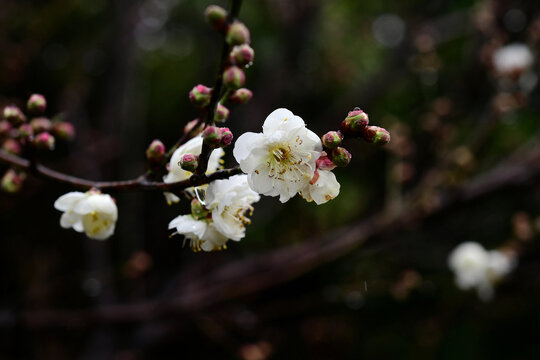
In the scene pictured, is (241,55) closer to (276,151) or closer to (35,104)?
(276,151)

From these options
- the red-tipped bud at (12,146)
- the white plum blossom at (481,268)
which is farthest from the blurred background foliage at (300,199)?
the red-tipped bud at (12,146)

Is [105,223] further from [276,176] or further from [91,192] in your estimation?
[276,176]

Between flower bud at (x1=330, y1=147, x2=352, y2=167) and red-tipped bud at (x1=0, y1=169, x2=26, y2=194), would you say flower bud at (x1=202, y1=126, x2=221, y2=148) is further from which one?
red-tipped bud at (x1=0, y1=169, x2=26, y2=194)

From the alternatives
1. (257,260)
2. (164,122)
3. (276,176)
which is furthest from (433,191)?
(164,122)

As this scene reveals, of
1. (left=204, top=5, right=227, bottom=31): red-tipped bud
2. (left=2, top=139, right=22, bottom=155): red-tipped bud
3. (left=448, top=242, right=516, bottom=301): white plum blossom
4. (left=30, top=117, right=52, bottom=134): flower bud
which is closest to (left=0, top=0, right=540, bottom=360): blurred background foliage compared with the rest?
(left=448, top=242, right=516, bottom=301): white plum blossom

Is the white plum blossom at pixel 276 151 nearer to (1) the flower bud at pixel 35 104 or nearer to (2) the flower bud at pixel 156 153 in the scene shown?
(2) the flower bud at pixel 156 153

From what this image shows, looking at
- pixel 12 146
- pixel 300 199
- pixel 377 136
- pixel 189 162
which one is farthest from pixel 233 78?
pixel 300 199
